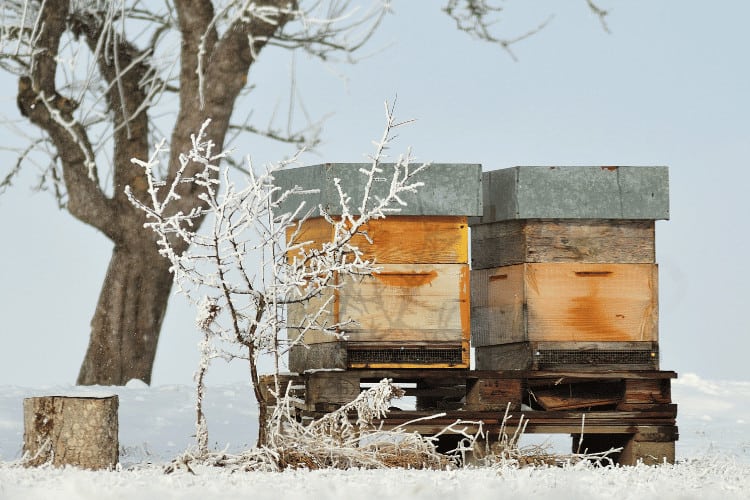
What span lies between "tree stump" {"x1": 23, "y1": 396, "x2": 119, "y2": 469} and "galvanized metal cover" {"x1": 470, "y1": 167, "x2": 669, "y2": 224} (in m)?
2.13

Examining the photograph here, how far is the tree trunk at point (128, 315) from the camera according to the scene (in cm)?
805

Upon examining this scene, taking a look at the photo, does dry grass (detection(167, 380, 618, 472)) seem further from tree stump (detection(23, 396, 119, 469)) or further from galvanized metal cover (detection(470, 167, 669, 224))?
galvanized metal cover (detection(470, 167, 669, 224))

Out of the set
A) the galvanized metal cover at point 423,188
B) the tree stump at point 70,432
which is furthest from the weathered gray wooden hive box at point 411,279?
the tree stump at point 70,432

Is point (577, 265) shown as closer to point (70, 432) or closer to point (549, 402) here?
point (549, 402)

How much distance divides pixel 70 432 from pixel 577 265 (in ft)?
8.13

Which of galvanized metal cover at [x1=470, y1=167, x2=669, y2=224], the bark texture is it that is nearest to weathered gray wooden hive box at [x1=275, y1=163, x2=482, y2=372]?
galvanized metal cover at [x1=470, y1=167, x2=669, y2=224]

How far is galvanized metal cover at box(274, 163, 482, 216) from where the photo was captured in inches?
188

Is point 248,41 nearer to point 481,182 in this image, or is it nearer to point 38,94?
point 38,94

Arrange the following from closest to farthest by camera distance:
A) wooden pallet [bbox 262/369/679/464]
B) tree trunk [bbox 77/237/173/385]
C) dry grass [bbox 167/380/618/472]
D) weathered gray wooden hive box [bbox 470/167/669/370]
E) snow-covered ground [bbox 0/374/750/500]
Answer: snow-covered ground [bbox 0/374/750/500] < dry grass [bbox 167/380/618/472] < wooden pallet [bbox 262/369/679/464] < weathered gray wooden hive box [bbox 470/167/669/370] < tree trunk [bbox 77/237/173/385]

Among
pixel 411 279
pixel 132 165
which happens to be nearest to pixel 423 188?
pixel 411 279

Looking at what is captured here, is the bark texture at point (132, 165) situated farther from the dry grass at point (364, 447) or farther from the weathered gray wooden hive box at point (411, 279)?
the dry grass at point (364, 447)

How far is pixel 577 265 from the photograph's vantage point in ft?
16.3

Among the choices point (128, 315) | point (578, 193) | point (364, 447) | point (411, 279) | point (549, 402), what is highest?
point (578, 193)

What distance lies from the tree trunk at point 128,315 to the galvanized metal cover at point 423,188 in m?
3.52
